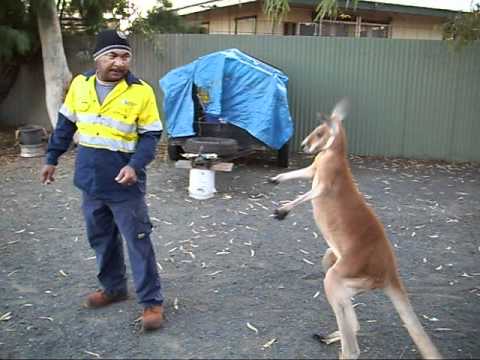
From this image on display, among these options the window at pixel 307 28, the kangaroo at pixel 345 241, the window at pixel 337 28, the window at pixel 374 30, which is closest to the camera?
the kangaroo at pixel 345 241

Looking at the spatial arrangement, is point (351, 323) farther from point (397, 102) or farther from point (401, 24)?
point (401, 24)

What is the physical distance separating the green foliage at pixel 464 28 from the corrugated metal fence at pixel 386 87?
661 millimetres

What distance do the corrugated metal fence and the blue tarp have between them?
6.96 ft

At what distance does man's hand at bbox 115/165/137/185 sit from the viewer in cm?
348

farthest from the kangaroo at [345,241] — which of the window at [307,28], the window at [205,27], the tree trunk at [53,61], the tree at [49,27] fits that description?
the window at [307,28]

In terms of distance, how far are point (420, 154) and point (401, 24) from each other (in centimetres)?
616

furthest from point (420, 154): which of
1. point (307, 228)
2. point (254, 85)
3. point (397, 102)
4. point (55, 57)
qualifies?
point (55, 57)

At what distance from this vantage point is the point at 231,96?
914cm

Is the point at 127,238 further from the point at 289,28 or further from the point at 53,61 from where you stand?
the point at 289,28

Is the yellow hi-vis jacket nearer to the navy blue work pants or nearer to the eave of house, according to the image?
the navy blue work pants

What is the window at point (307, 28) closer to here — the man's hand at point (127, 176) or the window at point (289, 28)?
the window at point (289, 28)

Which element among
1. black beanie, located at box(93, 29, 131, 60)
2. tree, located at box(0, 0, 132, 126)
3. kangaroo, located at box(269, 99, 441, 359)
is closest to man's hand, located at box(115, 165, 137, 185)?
black beanie, located at box(93, 29, 131, 60)

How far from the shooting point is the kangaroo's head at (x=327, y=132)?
3184mm

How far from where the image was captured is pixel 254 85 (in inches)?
358
